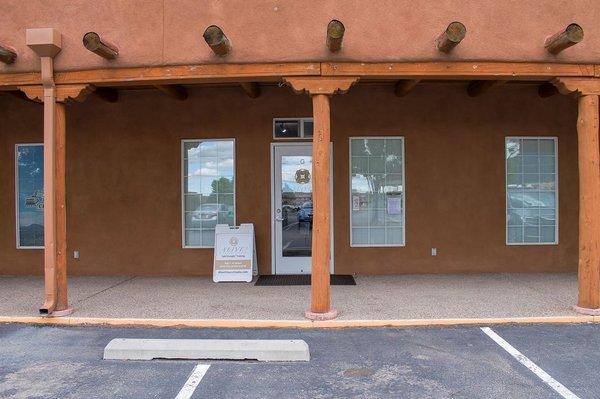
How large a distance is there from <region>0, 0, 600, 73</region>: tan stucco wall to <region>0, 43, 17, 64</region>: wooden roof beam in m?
0.89

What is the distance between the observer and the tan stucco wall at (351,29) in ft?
19.4

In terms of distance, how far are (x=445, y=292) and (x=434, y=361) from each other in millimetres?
2637

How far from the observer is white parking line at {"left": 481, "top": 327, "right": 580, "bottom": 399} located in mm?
3932

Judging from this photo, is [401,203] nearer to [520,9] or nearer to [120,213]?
[520,9]

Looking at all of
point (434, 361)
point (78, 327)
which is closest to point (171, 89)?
point (78, 327)

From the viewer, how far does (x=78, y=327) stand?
576 centimetres

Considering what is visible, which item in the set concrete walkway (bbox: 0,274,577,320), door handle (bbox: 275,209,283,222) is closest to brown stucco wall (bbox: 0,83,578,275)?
door handle (bbox: 275,209,283,222)

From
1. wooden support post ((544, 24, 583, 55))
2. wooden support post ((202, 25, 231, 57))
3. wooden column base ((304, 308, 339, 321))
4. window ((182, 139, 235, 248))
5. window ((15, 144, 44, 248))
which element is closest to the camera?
wooden support post ((544, 24, 583, 55))

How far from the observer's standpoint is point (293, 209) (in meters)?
8.52

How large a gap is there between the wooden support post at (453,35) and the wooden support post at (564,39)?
113cm

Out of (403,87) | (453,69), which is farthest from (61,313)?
(403,87)

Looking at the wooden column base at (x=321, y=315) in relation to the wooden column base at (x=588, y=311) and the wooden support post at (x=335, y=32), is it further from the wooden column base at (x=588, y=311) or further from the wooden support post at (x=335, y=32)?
the wooden support post at (x=335, y=32)

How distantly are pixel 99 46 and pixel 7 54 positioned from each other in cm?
140

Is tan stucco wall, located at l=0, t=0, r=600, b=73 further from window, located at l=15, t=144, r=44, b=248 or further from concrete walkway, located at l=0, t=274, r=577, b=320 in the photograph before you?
window, located at l=15, t=144, r=44, b=248
